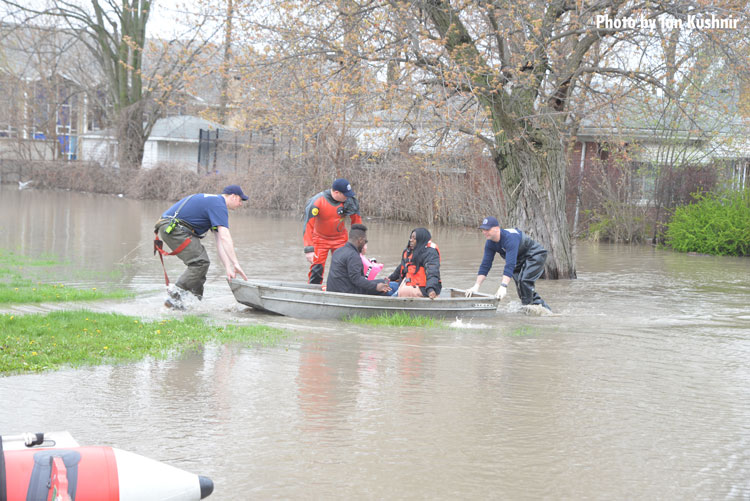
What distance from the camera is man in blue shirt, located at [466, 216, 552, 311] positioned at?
11.6 meters

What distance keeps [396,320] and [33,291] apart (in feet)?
17.3

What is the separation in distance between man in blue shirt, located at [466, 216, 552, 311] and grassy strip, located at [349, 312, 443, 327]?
0.98 metres

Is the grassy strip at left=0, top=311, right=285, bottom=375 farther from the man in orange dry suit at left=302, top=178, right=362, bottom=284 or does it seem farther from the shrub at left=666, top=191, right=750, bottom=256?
the shrub at left=666, top=191, right=750, bottom=256

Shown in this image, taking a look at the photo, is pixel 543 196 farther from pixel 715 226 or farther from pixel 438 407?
pixel 438 407

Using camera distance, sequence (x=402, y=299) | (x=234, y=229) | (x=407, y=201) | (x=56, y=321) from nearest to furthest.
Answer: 1. (x=56, y=321)
2. (x=402, y=299)
3. (x=234, y=229)
4. (x=407, y=201)

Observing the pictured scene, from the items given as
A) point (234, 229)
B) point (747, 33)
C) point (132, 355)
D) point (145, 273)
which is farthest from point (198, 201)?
point (234, 229)

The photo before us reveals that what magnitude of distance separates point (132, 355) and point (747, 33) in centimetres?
1195

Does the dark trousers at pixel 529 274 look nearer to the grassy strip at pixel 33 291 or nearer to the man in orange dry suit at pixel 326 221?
the man in orange dry suit at pixel 326 221

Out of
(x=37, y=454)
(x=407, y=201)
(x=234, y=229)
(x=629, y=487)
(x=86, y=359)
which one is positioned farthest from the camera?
(x=407, y=201)

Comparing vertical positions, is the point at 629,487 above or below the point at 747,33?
below

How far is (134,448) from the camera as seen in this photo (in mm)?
5527

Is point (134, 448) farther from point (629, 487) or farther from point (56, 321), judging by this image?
point (56, 321)

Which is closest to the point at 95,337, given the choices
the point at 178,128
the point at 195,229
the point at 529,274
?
the point at 195,229

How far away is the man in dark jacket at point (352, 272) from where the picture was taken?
11000 mm
